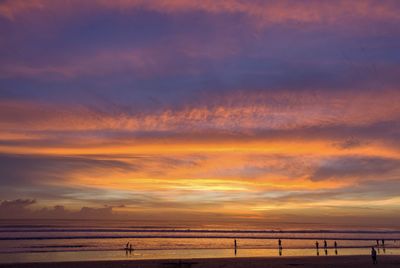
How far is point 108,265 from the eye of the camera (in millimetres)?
39281

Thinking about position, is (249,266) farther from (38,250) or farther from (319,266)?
(38,250)

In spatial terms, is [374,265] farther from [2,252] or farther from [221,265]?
[2,252]

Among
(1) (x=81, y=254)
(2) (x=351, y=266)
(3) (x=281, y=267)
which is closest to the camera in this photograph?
(3) (x=281, y=267)

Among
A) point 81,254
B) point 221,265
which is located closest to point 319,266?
point 221,265

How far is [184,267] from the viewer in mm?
38594

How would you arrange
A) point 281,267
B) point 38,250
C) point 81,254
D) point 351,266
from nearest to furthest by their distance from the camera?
point 281,267
point 351,266
point 81,254
point 38,250

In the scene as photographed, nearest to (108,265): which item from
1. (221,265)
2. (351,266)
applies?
(221,265)

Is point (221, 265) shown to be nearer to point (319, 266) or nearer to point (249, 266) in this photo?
point (249, 266)

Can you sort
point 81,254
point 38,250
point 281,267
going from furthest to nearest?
point 38,250
point 81,254
point 281,267

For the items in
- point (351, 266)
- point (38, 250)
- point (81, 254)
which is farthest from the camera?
point (38, 250)

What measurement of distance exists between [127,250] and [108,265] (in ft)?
57.8

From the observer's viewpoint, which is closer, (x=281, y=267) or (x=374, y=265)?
(x=281, y=267)

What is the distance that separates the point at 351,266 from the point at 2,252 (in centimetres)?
4216

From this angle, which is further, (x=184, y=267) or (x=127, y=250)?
(x=127, y=250)
